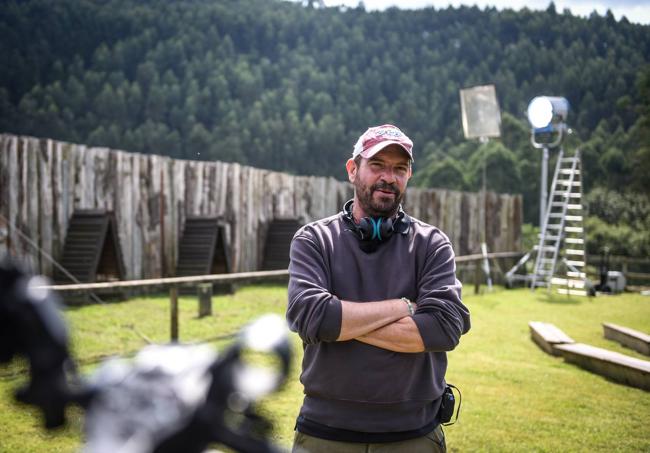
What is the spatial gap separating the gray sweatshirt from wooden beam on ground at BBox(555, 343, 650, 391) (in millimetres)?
4757

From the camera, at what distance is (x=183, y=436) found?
1.41ft

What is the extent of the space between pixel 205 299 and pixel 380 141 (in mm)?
6838

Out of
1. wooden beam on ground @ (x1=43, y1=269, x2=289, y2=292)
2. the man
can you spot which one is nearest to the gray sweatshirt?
the man

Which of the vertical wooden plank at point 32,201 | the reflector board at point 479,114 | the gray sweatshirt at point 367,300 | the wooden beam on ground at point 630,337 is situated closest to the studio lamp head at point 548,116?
the reflector board at point 479,114

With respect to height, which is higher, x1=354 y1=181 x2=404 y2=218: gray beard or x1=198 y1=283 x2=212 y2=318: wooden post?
x1=354 y1=181 x2=404 y2=218: gray beard

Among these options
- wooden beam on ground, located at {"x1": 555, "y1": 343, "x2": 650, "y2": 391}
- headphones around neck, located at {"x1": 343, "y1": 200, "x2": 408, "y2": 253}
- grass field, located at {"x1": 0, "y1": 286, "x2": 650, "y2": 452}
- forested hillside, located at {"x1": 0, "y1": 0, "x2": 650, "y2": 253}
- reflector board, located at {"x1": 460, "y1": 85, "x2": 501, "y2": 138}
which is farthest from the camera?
forested hillside, located at {"x1": 0, "y1": 0, "x2": 650, "y2": 253}

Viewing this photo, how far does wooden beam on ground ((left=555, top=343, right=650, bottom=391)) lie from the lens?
6.51 metres

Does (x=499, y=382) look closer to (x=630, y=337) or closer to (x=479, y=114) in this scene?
(x=630, y=337)

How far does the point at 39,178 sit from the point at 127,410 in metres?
9.99

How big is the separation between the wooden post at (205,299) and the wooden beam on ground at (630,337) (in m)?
5.45

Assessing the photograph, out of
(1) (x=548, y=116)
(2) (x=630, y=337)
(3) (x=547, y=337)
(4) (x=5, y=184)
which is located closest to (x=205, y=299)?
(4) (x=5, y=184)

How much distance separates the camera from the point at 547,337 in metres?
8.30

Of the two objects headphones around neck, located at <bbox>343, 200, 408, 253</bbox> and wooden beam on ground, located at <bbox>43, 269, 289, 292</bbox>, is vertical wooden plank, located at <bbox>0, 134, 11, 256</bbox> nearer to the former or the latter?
wooden beam on ground, located at <bbox>43, 269, 289, 292</bbox>

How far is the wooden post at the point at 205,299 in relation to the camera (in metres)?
8.90
